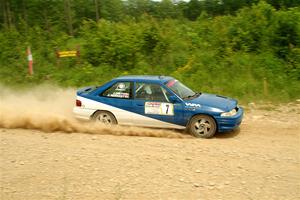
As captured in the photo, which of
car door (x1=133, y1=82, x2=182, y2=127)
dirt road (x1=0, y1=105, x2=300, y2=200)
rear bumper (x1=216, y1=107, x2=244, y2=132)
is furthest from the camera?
car door (x1=133, y1=82, x2=182, y2=127)

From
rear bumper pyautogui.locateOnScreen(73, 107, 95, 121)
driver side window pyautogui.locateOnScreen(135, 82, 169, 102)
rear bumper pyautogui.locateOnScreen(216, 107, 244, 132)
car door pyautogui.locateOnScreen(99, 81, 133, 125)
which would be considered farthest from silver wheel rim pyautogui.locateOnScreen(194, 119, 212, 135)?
rear bumper pyautogui.locateOnScreen(73, 107, 95, 121)

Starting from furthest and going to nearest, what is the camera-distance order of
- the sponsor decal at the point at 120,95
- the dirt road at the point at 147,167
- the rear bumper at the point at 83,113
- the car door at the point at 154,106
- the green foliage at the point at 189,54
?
1. the green foliage at the point at 189,54
2. the rear bumper at the point at 83,113
3. the sponsor decal at the point at 120,95
4. the car door at the point at 154,106
5. the dirt road at the point at 147,167

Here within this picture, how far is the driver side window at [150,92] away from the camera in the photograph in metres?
9.14

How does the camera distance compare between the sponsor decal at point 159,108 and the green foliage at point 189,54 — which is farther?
the green foliage at point 189,54

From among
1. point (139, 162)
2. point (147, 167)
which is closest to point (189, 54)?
point (139, 162)

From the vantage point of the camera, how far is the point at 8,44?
19391 mm

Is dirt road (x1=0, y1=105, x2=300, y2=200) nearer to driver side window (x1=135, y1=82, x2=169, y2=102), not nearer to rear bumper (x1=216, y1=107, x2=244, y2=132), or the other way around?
rear bumper (x1=216, y1=107, x2=244, y2=132)

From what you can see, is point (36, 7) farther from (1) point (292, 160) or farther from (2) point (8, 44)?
(1) point (292, 160)

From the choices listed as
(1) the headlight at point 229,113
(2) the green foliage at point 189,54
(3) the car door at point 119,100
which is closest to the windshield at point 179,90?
A: (3) the car door at point 119,100

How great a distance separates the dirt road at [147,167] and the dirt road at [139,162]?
0.05ft

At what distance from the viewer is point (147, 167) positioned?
636 cm

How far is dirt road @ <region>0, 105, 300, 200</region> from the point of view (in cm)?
543

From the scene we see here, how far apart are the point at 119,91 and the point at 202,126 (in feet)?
7.44

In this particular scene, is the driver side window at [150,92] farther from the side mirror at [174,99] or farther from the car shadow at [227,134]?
the car shadow at [227,134]
